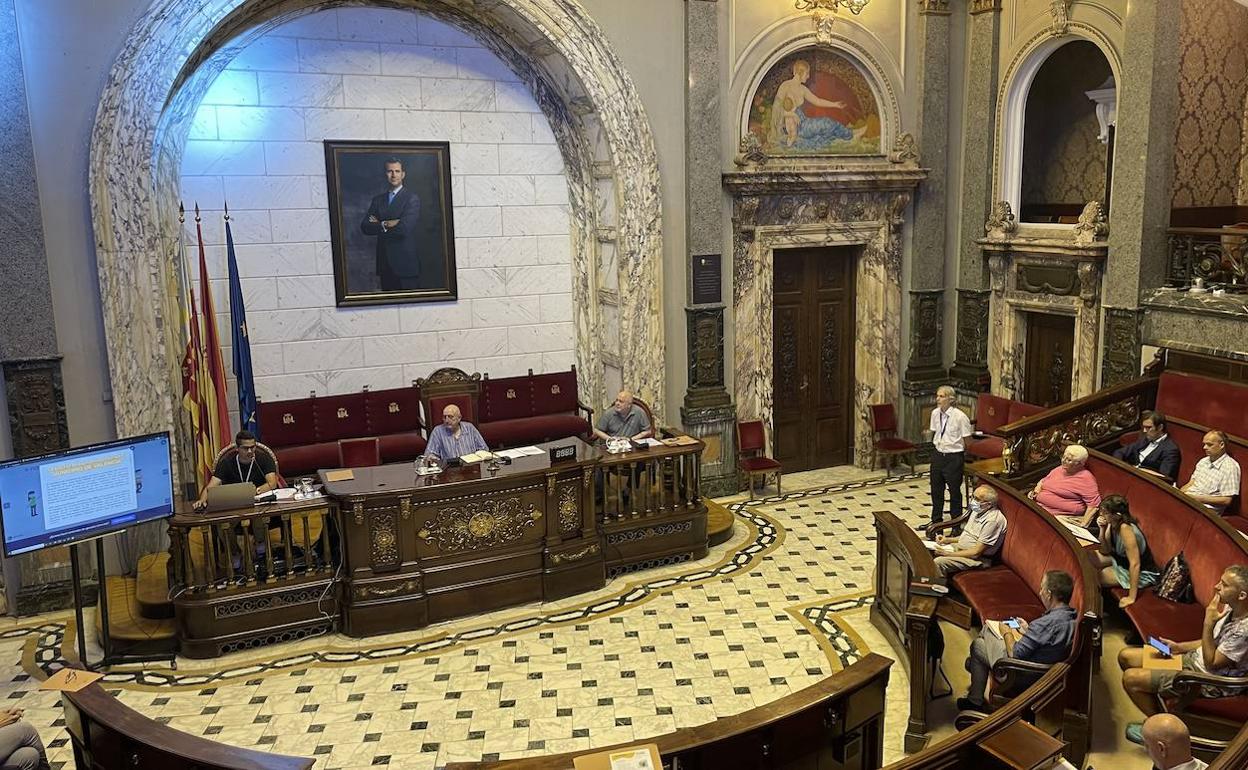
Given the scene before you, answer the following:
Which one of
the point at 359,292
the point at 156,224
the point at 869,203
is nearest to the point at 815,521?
the point at 869,203

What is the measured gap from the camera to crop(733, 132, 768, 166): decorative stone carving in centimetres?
1043

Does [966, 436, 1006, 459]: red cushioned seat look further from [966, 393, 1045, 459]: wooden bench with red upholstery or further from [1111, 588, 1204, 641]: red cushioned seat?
[1111, 588, 1204, 641]: red cushioned seat

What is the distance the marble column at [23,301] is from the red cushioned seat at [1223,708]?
27.3 ft

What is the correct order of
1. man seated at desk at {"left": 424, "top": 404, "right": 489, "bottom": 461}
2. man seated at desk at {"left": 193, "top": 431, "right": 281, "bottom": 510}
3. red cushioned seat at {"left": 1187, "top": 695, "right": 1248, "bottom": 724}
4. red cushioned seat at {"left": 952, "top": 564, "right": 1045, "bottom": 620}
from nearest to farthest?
red cushioned seat at {"left": 1187, "top": 695, "right": 1248, "bottom": 724} < red cushioned seat at {"left": 952, "top": 564, "right": 1045, "bottom": 620} < man seated at desk at {"left": 193, "top": 431, "right": 281, "bottom": 510} < man seated at desk at {"left": 424, "top": 404, "right": 489, "bottom": 461}

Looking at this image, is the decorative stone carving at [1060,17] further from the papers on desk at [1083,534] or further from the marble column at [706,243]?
the papers on desk at [1083,534]

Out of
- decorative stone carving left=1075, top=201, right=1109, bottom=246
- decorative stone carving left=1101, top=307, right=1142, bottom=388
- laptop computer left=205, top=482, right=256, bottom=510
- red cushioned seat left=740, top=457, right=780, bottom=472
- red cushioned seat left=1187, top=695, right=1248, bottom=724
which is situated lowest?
red cushioned seat left=1187, top=695, right=1248, bottom=724

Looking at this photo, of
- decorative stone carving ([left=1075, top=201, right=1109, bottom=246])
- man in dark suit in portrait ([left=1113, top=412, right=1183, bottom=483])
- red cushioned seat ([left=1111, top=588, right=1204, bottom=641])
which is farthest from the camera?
decorative stone carving ([left=1075, top=201, right=1109, bottom=246])

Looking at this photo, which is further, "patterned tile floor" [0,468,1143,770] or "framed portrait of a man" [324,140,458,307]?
"framed portrait of a man" [324,140,458,307]

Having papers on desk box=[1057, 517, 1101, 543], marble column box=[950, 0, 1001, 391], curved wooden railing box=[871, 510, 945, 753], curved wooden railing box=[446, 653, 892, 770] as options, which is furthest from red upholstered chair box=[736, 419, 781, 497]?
curved wooden railing box=[446, 653, 892, 770]

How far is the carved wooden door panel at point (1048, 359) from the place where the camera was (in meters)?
10.7

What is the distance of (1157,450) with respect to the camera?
27.4 feet

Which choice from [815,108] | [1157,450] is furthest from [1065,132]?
[1157,450]

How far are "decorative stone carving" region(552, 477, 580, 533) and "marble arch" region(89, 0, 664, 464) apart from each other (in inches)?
93.4

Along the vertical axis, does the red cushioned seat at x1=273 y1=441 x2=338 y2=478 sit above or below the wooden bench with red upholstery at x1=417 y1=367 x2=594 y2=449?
below
